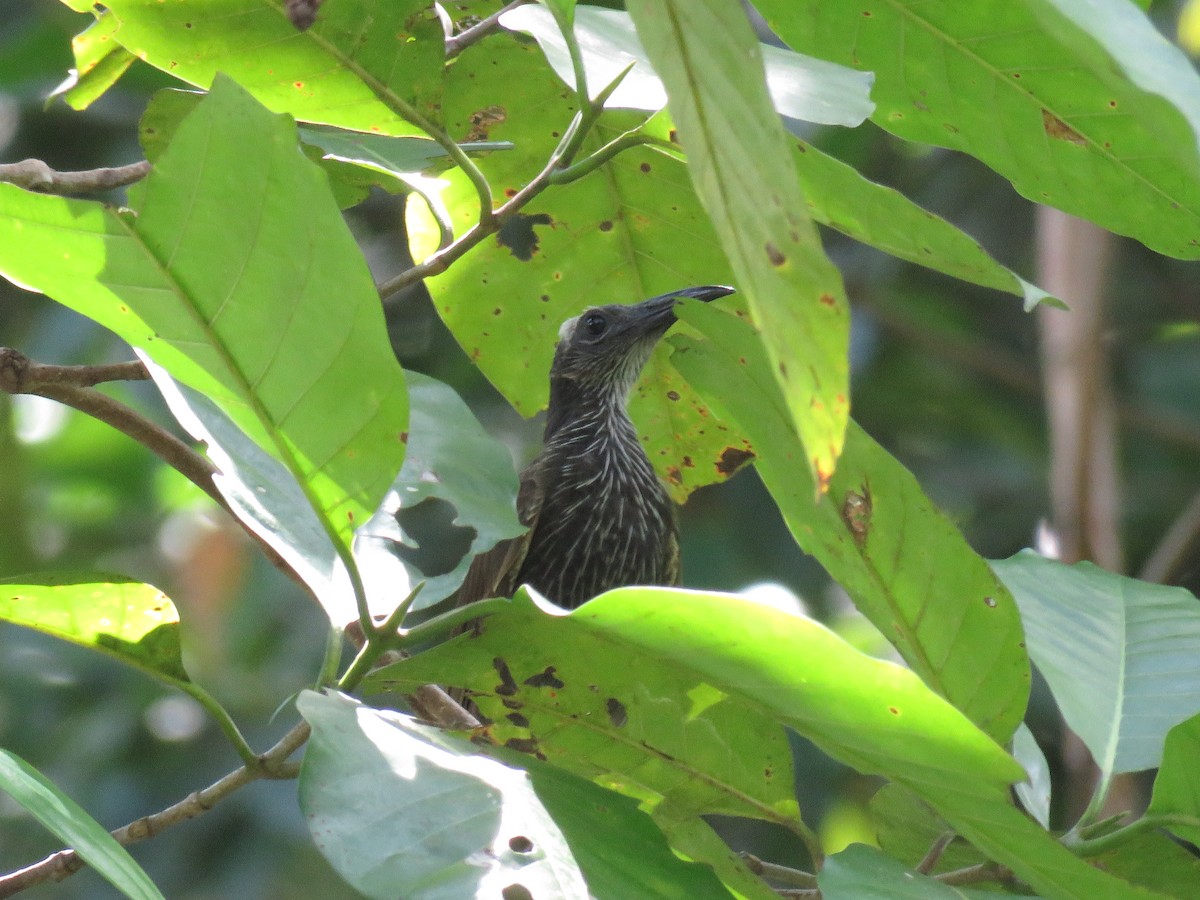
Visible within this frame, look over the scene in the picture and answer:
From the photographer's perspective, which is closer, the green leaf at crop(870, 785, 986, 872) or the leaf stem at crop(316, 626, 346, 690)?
the leaf stem at crop(316, 626, 346, 690)

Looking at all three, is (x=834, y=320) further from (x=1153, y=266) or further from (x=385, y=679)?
(x=1153, y=266)

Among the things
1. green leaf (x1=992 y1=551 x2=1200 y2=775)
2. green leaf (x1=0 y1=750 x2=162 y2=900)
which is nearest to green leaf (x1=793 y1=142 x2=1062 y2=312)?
green leaf (x1=992 y1=551 x2=1200 y2=775)

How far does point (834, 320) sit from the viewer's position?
102cm

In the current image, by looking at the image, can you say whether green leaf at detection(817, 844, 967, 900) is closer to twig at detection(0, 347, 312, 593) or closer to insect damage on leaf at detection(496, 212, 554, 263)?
twig at detection(0, 347, 312, 593)

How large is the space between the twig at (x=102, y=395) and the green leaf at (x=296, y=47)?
0.42 meters

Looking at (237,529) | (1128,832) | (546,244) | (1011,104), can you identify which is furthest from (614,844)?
(237,529)

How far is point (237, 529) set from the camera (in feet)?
20.7

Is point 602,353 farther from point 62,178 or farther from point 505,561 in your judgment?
point 62,178

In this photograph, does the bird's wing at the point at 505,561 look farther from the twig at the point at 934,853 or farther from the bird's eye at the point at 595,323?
the twig at the point at 934,853

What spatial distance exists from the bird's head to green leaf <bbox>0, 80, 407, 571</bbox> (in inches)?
77.2

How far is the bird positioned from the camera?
134 inches

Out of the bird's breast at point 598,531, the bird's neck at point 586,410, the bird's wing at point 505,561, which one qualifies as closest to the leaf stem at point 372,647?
the bird's wing at point 505,561

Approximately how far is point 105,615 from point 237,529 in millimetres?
4739

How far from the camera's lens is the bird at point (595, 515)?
340 cm
